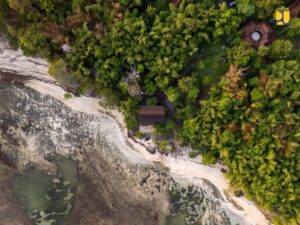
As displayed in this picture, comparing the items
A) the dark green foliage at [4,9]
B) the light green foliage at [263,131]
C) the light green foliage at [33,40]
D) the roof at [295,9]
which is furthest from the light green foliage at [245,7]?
the dark green foliage at [4,9]

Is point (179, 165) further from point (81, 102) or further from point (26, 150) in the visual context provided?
point (26, 150)

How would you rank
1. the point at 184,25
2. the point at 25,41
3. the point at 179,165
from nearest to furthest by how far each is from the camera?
the point at 184,25, the point at 25,41, the point at 179,165

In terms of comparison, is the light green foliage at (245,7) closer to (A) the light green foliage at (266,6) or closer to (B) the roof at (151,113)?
(A) the light green foliage at (266,6)

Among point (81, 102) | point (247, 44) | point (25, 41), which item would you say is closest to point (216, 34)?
point (247, 44)

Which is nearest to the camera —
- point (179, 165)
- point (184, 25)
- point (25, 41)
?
point (184, 25)

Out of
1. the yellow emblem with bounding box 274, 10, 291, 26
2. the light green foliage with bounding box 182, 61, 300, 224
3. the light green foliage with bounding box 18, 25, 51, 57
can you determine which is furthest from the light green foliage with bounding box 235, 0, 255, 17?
the light green foliage with bounding box 18, 25, 51, 57

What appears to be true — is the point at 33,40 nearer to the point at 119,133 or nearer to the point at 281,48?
the point at 119,133
